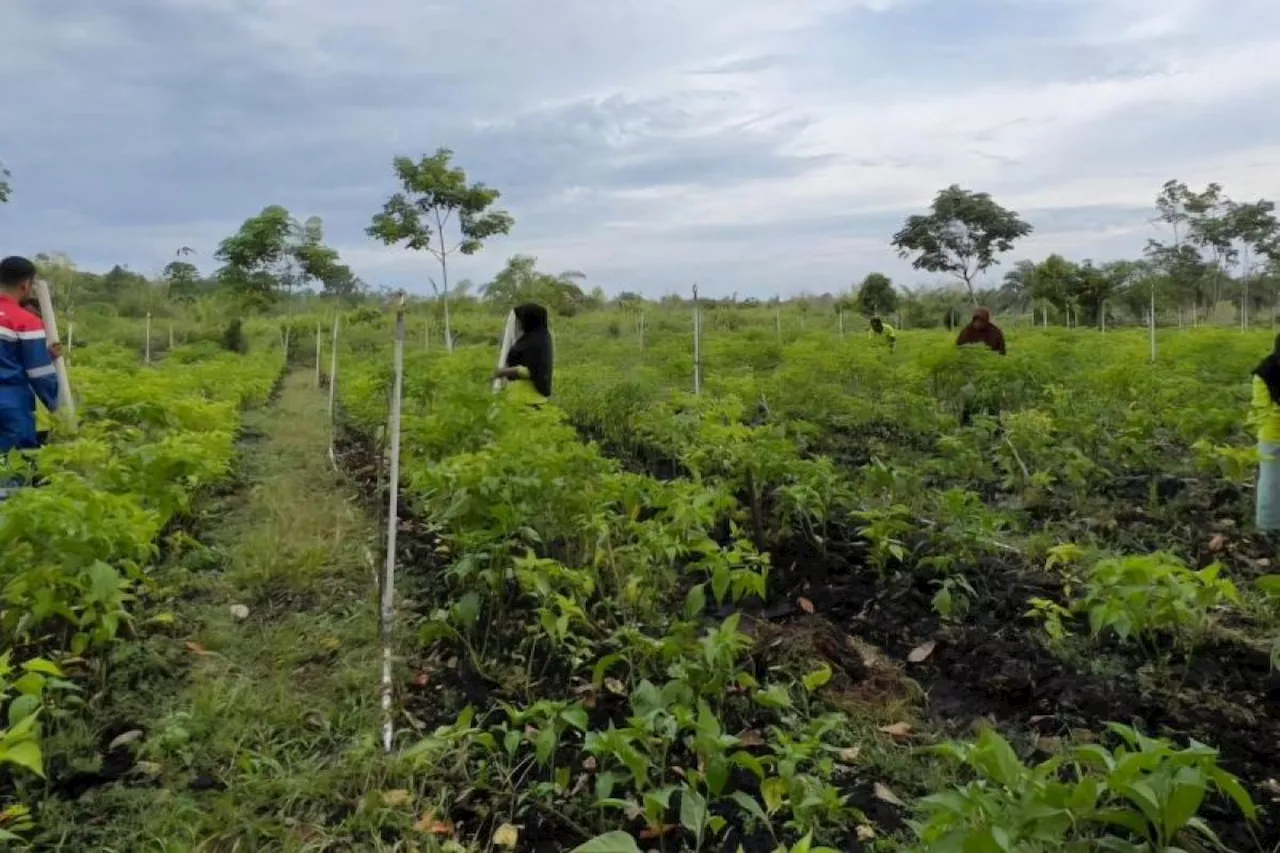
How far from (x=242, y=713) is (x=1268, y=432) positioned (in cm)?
549

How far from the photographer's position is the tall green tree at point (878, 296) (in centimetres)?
3117

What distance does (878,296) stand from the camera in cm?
3130

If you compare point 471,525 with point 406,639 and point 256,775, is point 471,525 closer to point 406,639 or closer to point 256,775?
point 406,639

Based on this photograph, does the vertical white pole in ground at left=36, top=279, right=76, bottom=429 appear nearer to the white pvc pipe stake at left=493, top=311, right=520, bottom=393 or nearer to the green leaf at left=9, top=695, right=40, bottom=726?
the white pvc pipe stake at left=493, top=311, right=520, bottom=393

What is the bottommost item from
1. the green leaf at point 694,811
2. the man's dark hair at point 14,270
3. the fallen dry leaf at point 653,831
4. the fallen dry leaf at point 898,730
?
the fallen dry leaf at point 653,831

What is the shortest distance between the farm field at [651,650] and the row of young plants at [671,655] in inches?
0.7

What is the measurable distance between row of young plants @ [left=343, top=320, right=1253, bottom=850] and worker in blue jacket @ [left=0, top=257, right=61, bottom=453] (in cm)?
223

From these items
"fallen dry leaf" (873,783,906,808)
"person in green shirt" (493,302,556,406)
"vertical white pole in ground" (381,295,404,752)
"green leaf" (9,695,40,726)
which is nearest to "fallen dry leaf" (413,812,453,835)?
"vertical white pole in ground" (381,295,404,752)

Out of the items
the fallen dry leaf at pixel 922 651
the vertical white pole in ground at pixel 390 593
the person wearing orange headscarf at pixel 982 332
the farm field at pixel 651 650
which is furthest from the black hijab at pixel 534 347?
the person wearing orange headscarf at pixel 982 332

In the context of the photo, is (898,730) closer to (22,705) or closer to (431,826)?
(431,826)

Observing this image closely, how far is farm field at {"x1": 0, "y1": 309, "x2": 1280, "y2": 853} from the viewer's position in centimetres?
268

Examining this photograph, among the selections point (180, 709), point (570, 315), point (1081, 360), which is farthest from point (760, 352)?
point (570, 315)

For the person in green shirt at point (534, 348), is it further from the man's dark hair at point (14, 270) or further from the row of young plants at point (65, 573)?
the man's dark hair at point (14, 270)

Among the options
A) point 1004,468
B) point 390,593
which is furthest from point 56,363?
point 1004,468
